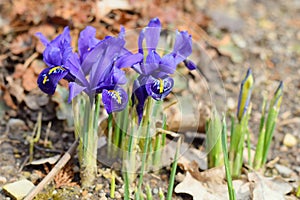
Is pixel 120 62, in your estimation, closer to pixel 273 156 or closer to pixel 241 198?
pixel 241 198

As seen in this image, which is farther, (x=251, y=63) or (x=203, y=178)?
(x=251, y=63)

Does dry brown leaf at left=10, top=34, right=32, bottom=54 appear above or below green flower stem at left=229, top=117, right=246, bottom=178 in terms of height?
above

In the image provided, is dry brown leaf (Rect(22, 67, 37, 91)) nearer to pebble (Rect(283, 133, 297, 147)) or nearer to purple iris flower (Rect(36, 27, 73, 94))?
purple iris flower (Rect(36, 27, 73, 94))

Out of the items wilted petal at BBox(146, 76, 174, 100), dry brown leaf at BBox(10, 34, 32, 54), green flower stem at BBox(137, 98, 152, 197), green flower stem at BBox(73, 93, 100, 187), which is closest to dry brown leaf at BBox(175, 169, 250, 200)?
green flower stem at BBox(137, 98, 152, 197)

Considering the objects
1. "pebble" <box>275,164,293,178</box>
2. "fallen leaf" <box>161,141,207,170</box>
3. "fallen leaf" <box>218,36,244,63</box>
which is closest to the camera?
"fallen leaf" <box>161,141,207,170</box>

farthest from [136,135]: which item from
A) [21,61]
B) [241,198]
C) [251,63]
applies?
[251,63]

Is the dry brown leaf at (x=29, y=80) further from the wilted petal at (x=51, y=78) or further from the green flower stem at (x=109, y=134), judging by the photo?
the wilted petal at (x=51, y=78)

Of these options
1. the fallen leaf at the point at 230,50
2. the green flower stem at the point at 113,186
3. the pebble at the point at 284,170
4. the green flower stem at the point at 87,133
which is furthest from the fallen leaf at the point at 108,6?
the pebble at the point at 284,170
